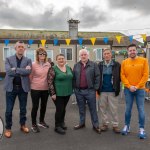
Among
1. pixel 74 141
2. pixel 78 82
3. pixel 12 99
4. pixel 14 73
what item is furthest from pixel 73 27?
pixel 74 141

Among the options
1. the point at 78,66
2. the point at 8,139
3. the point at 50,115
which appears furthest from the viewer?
the point at 50,115

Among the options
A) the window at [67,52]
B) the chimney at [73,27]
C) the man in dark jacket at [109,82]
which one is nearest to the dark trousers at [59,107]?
the man in dark jacket at [109,82]

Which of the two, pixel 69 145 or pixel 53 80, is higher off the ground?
pixel 53 80

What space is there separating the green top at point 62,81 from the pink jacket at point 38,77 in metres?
0.23

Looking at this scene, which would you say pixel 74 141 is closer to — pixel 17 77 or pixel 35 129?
pixel 35 129

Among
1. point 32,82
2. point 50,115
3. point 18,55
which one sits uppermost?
point 18,55

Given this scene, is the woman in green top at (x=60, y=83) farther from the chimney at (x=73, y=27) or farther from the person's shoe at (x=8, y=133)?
the chimney at (x=73, y=27)

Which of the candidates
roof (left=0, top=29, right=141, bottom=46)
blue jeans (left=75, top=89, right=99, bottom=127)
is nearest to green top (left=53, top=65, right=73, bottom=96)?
blue jeans (left=75, top=89, right=99, bottom=127)

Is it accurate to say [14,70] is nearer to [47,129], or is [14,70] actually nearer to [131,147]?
[47,129]

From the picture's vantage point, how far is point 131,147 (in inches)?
195

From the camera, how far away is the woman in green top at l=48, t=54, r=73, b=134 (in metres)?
5.59

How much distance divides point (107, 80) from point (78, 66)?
688 millimetres

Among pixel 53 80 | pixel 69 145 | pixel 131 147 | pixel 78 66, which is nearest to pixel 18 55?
pixel 53 80

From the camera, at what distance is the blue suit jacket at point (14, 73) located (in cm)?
527
